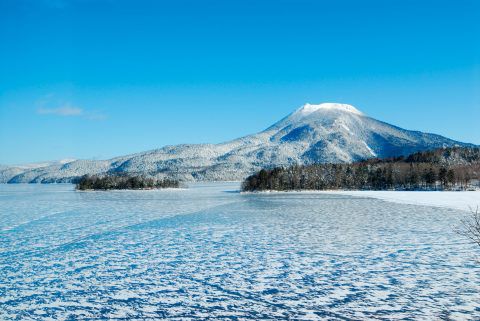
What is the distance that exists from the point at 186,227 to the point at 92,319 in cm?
2001

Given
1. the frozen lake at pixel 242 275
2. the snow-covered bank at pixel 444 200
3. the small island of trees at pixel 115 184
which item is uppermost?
the small island of trees at pixel 115 184

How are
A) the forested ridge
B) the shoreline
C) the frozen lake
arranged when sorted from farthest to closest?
the forested ridge < the shoreline < the frozen lake

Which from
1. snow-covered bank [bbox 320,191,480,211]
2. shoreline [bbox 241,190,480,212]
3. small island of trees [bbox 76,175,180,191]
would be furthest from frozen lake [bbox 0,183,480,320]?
small island of trees [bbox 76,175,180,191]

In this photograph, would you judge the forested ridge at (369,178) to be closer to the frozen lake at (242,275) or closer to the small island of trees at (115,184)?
the small island of trees at (115,184)

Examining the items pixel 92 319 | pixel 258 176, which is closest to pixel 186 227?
pixel 92 319

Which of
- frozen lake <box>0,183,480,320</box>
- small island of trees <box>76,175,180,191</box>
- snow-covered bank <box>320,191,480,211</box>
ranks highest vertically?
small island of trees <box>76,175,180,191</box>

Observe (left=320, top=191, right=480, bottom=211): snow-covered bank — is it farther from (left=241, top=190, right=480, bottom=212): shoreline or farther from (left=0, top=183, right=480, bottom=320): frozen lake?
(left=0, top=183, right=480, bottom=320): frozen lake

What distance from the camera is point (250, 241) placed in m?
23.1

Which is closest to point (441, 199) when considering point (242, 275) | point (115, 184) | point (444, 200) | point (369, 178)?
point (444, 200)

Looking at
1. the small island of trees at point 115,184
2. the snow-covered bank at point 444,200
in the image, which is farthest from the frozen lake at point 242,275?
the small island of trees at point 115,184

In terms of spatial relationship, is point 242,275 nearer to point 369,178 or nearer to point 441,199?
point 441,199

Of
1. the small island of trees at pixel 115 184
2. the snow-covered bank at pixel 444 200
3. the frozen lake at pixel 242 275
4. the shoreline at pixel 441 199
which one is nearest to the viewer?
the frozen lake at pixel 242 275

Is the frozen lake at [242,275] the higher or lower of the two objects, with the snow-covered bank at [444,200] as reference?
lower

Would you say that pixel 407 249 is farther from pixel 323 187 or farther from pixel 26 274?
pixel 323 187
